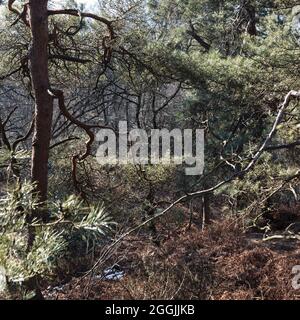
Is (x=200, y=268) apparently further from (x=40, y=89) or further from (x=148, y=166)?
(x=40, y=89)

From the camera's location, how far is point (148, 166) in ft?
24.9

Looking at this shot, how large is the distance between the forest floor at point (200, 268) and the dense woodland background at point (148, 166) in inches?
1.3

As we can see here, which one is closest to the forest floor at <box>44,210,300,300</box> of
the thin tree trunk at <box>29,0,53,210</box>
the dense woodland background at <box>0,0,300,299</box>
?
the dense woodland background at <box>0,0,300,299</box>

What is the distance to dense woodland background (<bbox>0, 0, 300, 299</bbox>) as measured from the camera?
7.58 ft

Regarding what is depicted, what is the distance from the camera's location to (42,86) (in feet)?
11.0

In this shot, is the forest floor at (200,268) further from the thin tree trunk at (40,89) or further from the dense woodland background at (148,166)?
the thin tree trunk at (40,89)

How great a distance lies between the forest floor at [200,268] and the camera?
5.36m

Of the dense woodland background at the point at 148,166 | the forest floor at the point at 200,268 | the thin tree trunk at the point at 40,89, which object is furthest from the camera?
the forest floor at the point at 200,268

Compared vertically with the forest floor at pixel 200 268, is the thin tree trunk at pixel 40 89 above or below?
above

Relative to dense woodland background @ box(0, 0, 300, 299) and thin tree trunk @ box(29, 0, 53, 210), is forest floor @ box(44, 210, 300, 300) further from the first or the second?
thin tree trunk @ box(29, 0, 53, 210)

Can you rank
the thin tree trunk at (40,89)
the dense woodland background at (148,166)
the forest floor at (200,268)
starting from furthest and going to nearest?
the forest floor at (200,268), the thin tree trunk at (40,89), the dense woodland background at (148,166)

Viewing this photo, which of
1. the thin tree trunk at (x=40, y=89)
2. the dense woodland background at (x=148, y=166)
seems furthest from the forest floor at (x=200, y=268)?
the thin tree trunk at (x=40, y=89)
